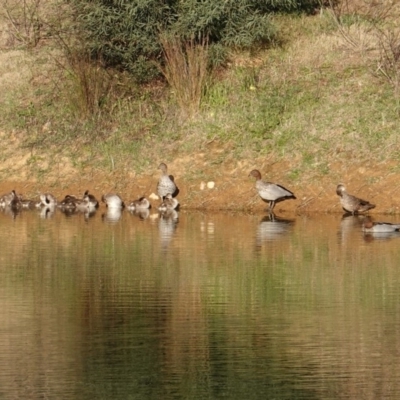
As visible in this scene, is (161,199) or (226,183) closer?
(161,199)

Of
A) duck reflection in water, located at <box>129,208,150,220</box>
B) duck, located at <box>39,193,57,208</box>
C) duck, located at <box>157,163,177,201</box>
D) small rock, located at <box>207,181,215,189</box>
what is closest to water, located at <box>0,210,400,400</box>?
duck reflection in water, located at <box>129,208,150,220</box>

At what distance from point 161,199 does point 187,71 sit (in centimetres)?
417

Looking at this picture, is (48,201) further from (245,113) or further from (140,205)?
(245,113)

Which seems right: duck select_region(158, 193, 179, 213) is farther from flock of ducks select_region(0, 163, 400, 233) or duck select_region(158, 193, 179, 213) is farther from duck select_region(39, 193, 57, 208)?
duck select_region(39, 193, 57, 208)

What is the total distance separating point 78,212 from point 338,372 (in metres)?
14.8

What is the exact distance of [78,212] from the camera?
1110 inches

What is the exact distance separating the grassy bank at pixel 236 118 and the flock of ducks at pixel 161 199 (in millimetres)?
797

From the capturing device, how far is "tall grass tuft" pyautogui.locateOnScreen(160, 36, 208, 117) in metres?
31.2

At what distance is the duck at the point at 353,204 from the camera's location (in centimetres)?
2653

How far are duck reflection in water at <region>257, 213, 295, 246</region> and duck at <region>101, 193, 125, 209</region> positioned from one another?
3.07 metres

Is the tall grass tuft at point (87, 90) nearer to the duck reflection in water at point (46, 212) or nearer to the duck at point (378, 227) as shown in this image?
the duck reflection in water at point (46, 212)

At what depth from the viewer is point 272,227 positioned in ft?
82.6

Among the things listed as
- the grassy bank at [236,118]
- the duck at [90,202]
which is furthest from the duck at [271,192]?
the duck at [90,202]

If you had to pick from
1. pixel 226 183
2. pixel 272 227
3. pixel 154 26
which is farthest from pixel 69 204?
pixel 154 26
